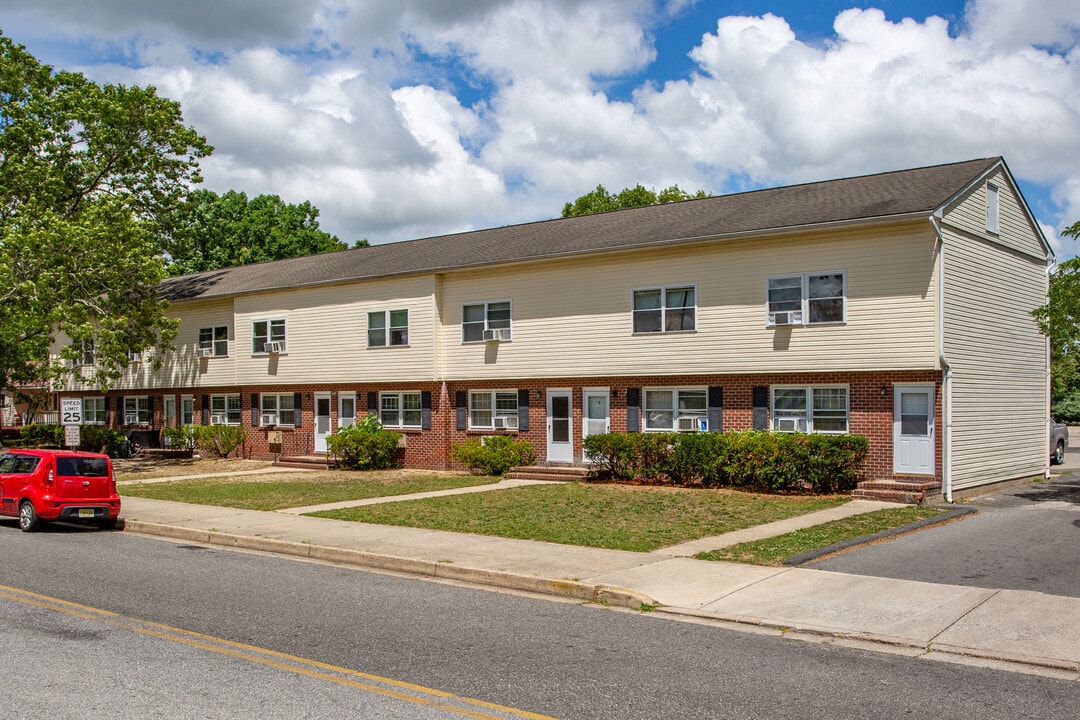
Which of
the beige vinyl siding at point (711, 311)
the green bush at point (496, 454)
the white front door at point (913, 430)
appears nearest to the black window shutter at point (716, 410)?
the beige vinyl siding at point (711, 311)

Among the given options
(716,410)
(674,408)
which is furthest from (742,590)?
(674,408)

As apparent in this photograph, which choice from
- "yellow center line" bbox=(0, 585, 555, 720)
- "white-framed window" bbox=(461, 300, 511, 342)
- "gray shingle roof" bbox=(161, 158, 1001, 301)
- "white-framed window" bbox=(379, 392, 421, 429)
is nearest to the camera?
"yellow center line" bbox=(0, 585, 555, 720)

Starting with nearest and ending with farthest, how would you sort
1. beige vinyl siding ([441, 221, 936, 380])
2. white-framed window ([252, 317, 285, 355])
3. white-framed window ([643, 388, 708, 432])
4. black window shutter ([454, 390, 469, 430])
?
beige vinyl siding ([441, 221, 936, 380])
white-framed window ([643, 388, 708, 432])
black window shutter ([454, 390, 469, 430])
white-framed window ([252, 317, 285, 355])

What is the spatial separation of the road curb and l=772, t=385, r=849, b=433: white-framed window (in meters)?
12.4

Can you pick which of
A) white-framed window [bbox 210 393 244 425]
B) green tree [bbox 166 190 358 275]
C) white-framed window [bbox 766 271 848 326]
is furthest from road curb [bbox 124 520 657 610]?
green tree [bbox 166 190 358 275]

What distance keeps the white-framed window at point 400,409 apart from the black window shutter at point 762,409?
11.4m

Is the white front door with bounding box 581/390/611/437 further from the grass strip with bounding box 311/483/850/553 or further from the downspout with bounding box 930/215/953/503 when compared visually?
the downspout with bounding box 930/215/953/503

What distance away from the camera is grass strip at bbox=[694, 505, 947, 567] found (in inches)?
514

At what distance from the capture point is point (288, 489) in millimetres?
23359

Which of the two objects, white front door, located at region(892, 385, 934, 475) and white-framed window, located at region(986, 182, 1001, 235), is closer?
white front door, located at region(892, 385, 934, 475)

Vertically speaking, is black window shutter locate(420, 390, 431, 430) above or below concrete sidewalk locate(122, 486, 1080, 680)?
above

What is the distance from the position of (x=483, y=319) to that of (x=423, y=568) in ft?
52.5

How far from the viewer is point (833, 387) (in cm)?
2216

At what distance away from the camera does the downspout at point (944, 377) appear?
801 inches
